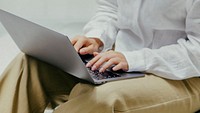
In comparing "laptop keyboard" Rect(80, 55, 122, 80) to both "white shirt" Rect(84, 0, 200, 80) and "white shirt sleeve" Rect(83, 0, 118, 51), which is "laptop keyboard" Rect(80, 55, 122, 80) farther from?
"white shirt sleeve" Rect(83, 0, 118, 51)

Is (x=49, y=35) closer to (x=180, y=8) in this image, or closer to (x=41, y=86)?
(x=41, y=86)

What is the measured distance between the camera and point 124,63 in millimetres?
824

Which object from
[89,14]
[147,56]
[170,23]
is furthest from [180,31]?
[89,14]

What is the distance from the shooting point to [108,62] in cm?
81

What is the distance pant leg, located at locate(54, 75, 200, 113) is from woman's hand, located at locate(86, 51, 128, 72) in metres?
0.04

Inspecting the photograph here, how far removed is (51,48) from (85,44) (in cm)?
19

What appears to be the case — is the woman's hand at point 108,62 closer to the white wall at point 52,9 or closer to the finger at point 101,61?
the finger at point 101,61

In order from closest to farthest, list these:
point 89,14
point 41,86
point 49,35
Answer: point 49,35
point 41,86
point 89,14

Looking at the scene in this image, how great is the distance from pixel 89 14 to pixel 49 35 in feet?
3.47

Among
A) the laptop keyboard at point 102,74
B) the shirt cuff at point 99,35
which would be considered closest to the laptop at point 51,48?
the laptop keyboard at point 102,74

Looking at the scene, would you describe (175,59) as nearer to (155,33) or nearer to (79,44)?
(155,33)

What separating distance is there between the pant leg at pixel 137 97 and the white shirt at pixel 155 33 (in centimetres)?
3

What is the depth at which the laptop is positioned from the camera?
0.71m

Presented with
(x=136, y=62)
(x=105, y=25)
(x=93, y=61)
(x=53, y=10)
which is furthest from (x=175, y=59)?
(x=53, y=10)
